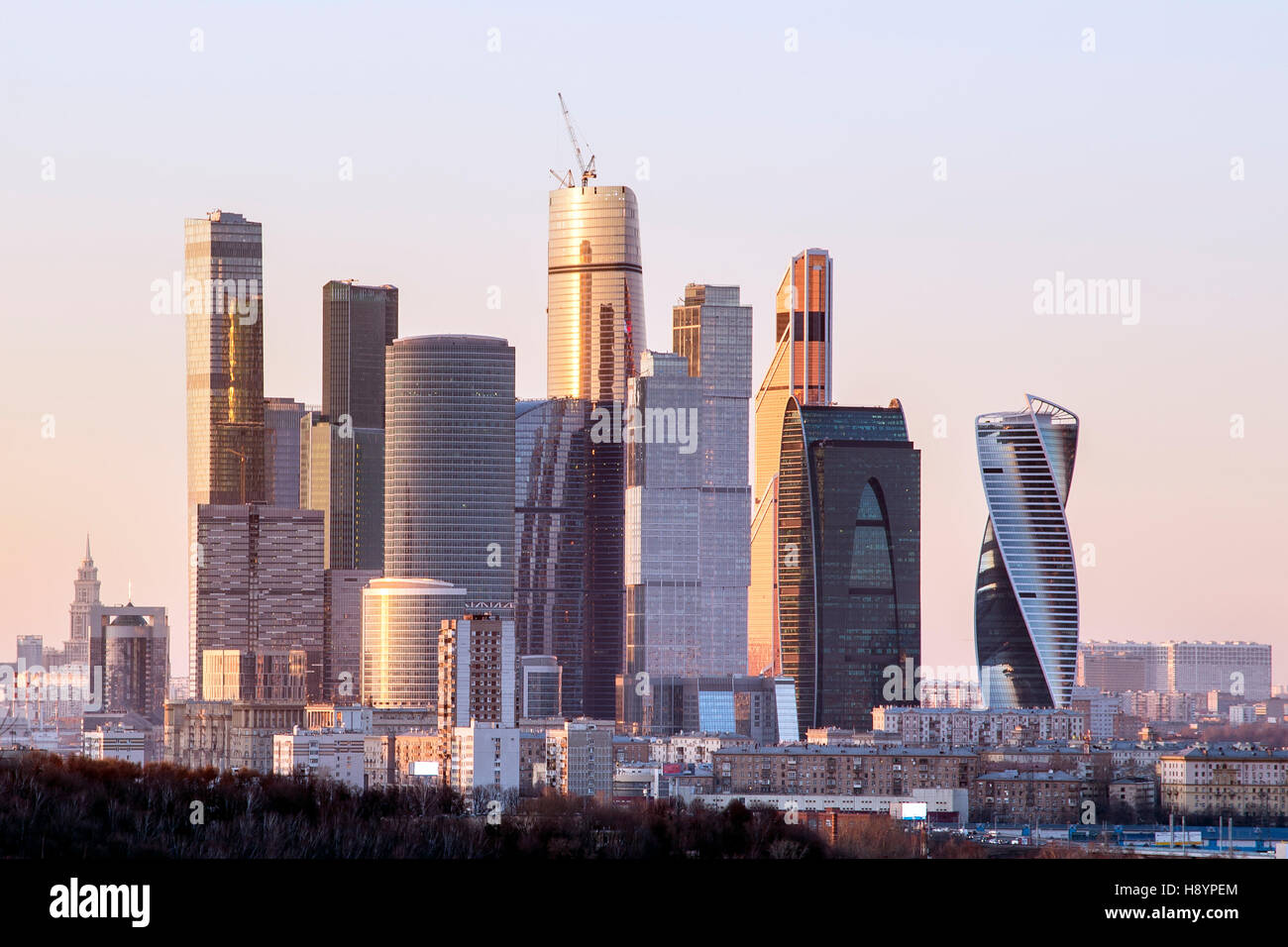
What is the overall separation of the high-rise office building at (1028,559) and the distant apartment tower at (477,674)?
61889 mm

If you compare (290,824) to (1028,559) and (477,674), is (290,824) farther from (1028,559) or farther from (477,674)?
(1028,559)

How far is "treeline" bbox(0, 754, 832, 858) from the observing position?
165ft

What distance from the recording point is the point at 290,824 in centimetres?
5669

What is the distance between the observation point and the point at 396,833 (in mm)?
56906

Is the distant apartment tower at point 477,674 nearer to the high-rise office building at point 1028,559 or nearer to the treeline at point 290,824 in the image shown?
the high-rise office building at point 1028,559

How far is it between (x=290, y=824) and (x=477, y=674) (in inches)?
3323

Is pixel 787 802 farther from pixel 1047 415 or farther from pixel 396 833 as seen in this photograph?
pixel 1047 415

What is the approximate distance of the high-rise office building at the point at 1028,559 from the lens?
631 ft

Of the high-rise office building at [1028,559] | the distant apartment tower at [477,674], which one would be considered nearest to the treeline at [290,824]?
the distant apartment tower at [477,674]

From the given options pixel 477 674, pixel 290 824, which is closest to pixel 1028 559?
pixel 477 674

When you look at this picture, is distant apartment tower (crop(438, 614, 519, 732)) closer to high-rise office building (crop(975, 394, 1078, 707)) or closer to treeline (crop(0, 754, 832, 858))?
high-rise office building (crop(975, 394, 1078, 707))
